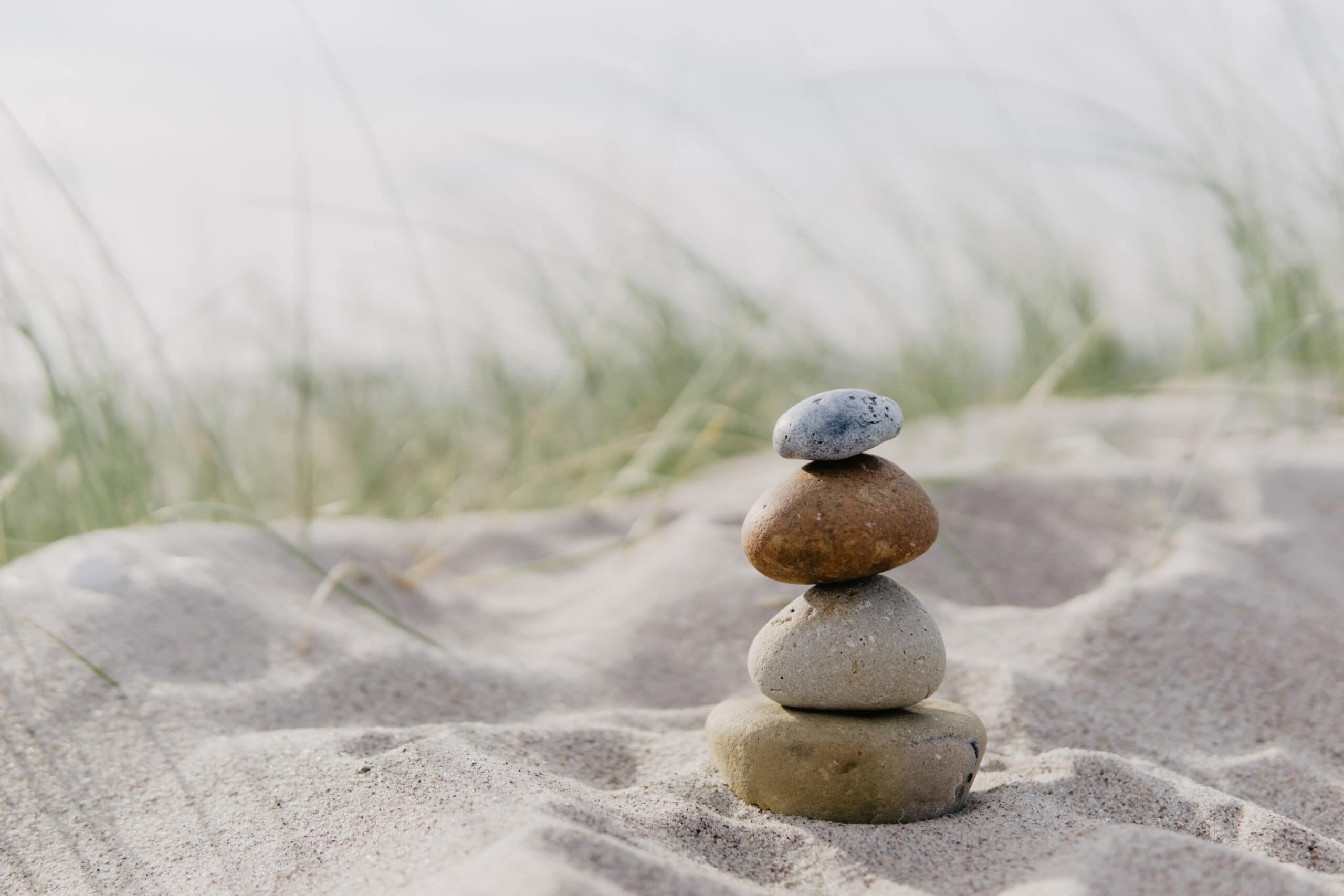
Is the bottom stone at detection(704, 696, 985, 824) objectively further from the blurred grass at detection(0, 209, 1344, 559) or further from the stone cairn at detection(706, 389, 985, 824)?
the blurred grass at detection(0, 209, 1344, 559)

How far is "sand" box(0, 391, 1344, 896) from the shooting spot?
4.15 ft

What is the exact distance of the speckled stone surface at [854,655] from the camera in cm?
151

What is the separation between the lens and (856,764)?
145 cm

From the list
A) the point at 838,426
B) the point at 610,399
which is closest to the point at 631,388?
the point at 610,399

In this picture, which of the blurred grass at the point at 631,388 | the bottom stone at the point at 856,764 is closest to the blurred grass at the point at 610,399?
the blurred grass at the point at 631,388

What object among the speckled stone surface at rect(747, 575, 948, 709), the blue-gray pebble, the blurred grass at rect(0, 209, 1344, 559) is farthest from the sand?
the blue-gray pebble

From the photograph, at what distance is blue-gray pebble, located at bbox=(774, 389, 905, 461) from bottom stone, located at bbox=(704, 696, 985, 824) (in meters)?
0.39

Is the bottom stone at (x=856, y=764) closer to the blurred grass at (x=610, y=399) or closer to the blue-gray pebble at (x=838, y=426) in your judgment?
the blue-gray pebble at (x=838, y=426)

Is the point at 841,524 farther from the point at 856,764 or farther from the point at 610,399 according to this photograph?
the point at 610,399

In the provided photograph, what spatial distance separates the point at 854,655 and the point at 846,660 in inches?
0.5

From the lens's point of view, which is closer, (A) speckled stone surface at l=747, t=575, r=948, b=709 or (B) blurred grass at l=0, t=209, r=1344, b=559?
(A) speckled stone surface at l=747, t=575, r=948, b=709

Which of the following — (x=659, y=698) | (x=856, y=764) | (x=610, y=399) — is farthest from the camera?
(x=610, y=399)

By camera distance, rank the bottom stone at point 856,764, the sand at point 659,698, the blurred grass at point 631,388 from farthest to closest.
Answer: the blurred grass at point 631,388
the bottom stone at point 856,764
the sand at point 659,698

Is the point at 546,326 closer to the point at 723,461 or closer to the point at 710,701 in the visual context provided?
the point at 723,461
